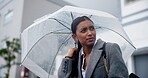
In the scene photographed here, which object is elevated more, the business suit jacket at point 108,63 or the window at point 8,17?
the window at point 8,17

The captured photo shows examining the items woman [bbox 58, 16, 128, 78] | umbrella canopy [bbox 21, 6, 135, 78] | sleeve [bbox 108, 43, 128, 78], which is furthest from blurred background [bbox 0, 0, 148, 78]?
sleeve [bbox 108, 43, 128, 78]

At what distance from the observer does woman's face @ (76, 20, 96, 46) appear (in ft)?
4.45

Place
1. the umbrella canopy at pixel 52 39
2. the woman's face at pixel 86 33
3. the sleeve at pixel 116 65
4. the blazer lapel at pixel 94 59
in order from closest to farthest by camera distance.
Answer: the sleeve at pixel 116 65, the blazer lapel at pixel 94 59, the woman's face at pixel 86 33, the umbrella canopy at pixel 52 39

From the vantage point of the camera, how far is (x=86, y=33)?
136 cm

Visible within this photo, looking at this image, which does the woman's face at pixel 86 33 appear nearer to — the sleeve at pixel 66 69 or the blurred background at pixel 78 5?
the sleeve at pixel 66 69

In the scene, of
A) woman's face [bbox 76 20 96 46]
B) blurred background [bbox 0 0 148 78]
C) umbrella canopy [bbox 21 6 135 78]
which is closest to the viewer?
woman's face [bbox 76 20 96 46]

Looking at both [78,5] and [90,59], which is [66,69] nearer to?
[90,59]

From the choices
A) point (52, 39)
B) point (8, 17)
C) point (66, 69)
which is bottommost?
point (66, 69)

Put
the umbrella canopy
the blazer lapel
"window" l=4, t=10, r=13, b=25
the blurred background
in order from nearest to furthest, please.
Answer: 1. the blazer lapel
2. the umbrella canopy
3. the blurred background
4. "window" l=4, t=10, r=13, b=25

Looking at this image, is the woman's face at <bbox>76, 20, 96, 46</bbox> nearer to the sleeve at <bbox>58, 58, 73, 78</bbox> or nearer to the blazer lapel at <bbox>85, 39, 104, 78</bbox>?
the blazer lapel at <bbox>85, 39, 104, 78</bbox>

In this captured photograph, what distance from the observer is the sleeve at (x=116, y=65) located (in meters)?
1.12

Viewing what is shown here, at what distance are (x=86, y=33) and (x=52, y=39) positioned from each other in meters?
0.62

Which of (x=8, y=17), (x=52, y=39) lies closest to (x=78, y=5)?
(x=8, y=17)

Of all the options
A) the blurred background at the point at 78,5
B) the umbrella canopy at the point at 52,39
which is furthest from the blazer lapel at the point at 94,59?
the blurred background at the point at 78,5
